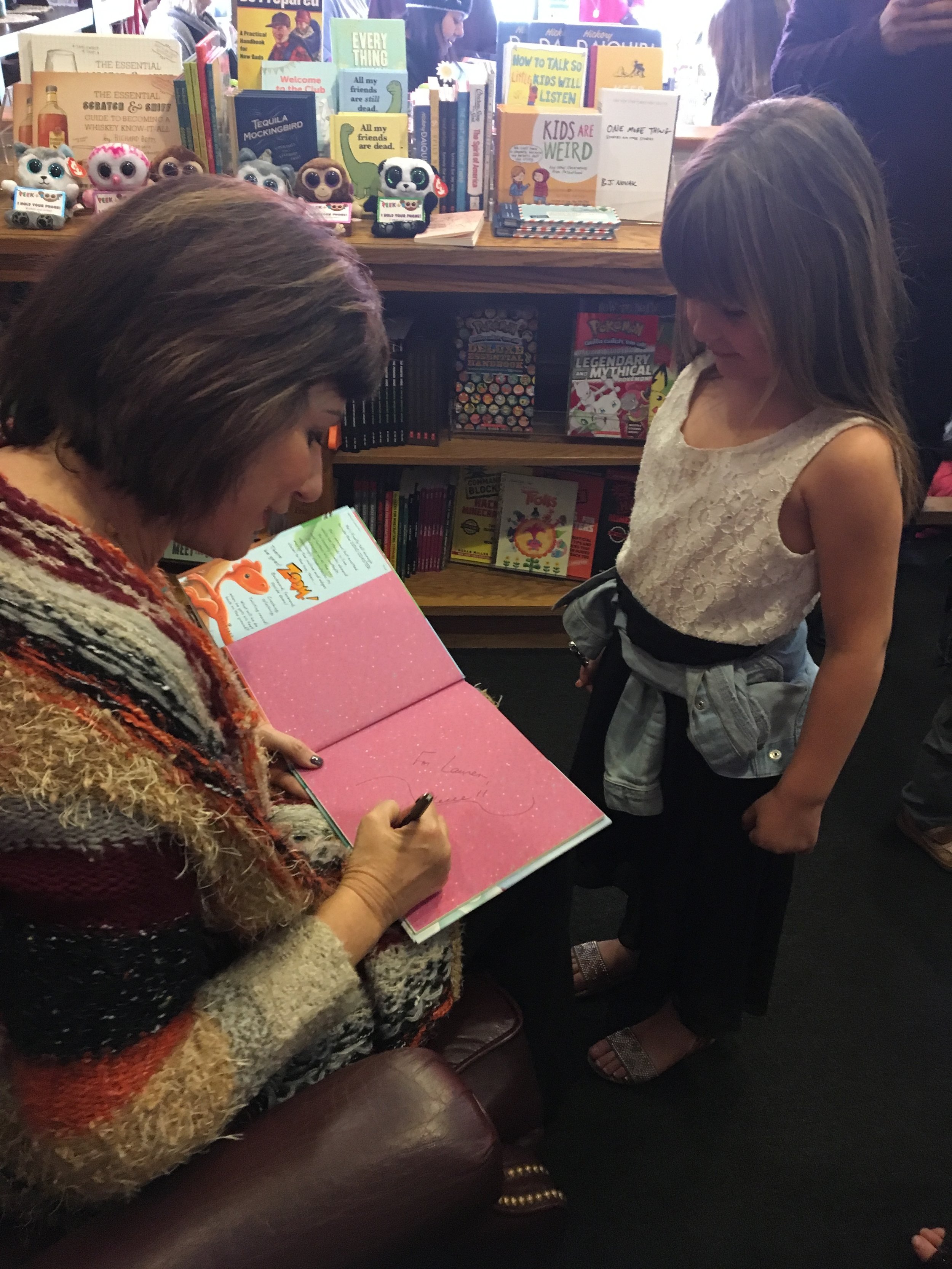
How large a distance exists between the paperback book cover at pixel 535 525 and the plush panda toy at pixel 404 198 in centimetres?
65

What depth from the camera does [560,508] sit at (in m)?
2.17

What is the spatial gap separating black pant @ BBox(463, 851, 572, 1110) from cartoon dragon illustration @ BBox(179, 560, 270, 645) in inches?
17.8

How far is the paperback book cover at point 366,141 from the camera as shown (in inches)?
66.5

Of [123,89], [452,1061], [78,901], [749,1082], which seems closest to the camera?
[78,901]

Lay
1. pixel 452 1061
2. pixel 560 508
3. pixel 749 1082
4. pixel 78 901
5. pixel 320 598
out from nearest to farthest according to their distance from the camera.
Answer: pixel 78 901, pixel 452 1061, pixel 320 598, pixel 749 1082, pixel 560 508

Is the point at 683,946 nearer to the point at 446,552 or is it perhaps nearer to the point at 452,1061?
the point at 452,1061

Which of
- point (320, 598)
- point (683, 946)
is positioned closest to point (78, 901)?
point (320, 598)

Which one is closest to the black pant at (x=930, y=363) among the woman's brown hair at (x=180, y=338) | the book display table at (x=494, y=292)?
the book display table at (x=494, y=292)

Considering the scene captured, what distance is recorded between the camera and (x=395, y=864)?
2.81 feet

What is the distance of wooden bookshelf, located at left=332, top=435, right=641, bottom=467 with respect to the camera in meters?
1.97

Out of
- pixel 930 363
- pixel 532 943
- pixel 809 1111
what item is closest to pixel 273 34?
pixel 930 363

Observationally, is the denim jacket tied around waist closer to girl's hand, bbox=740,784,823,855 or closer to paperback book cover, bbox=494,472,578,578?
girl's hand, bbox=740,784,823,855

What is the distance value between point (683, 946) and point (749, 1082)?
1.02 ft

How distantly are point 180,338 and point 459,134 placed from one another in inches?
52.1
